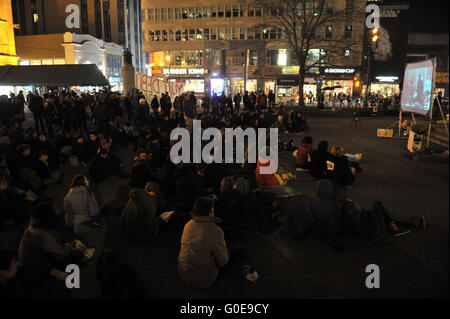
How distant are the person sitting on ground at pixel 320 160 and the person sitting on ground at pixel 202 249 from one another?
5.16 meters

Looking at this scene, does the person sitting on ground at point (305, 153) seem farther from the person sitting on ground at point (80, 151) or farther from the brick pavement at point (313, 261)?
the person sitting on ground at point (80, 151)

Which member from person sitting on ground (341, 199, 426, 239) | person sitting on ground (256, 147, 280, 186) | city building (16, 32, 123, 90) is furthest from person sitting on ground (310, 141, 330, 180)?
city building (16, 32, 123, 90)

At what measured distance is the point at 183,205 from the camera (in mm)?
6953

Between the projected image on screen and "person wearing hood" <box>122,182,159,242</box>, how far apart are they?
968cm

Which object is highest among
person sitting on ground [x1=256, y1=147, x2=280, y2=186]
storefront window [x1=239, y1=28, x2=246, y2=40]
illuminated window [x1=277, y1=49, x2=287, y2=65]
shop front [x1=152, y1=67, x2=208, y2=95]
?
storefront window [x1=239, y1=28, x2=246, y2=40]

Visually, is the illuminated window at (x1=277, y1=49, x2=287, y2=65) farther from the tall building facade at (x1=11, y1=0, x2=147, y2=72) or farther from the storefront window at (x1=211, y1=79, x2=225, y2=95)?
the tall building facade at (x1=11, y1=0, x2=147, y2=72)

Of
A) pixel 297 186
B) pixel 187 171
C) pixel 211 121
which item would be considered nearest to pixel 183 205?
pixel 187 171

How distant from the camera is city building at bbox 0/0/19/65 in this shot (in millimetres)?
35459

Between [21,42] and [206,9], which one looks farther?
[206,9]

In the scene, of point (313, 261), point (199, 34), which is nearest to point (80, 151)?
point (313, 261)

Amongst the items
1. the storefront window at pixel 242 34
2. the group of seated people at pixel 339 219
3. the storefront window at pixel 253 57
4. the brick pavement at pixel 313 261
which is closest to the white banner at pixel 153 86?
the brick pavement at pixel 313 261
